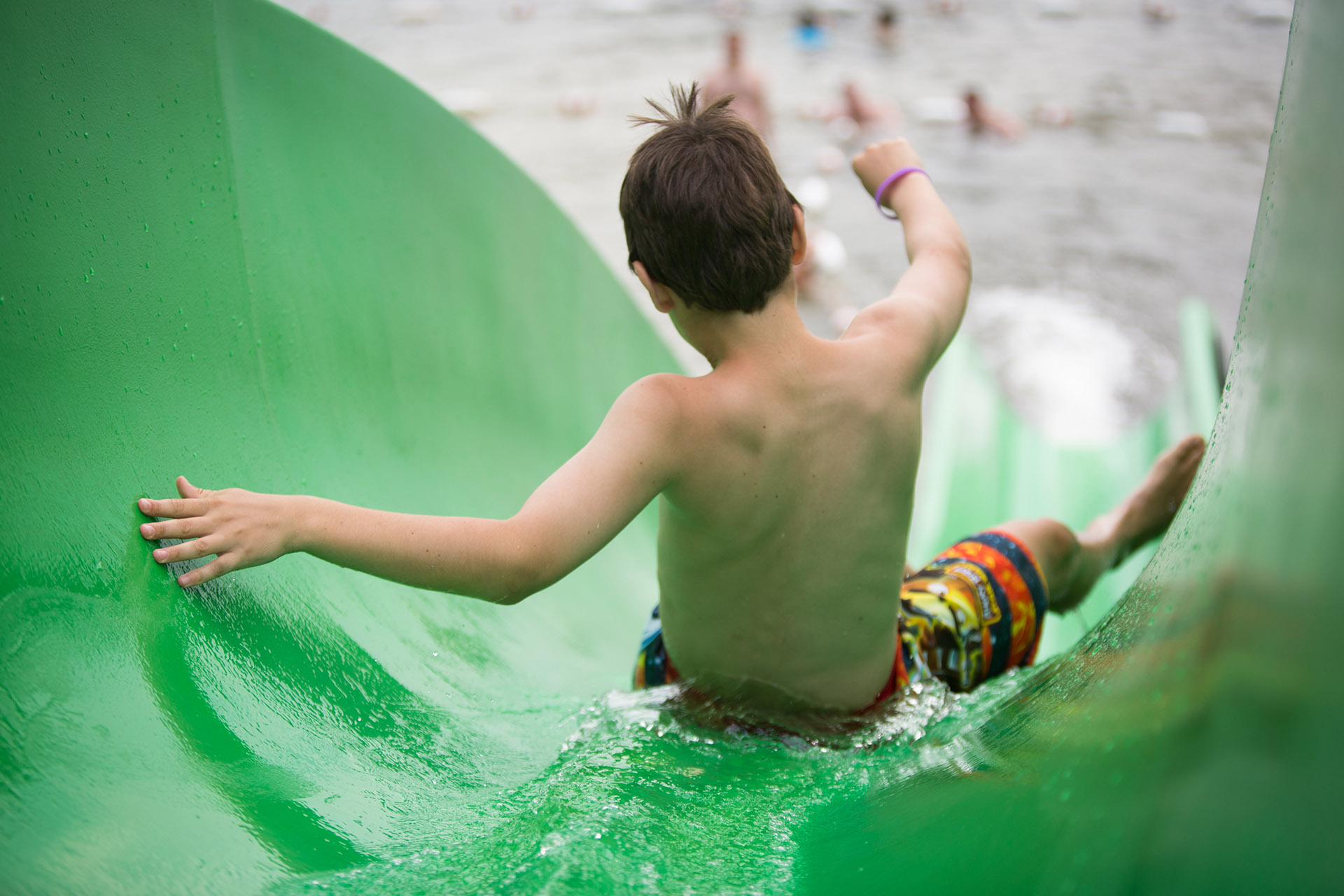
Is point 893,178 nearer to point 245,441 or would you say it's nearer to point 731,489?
point 731,489

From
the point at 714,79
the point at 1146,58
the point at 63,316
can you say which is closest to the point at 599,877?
the point at 63,316

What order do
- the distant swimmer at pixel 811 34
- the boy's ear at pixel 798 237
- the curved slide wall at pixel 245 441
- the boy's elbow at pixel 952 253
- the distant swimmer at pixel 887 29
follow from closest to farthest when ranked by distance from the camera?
the curved slide wall at pixel 245 441, the boy's ear at pixel 798 237, the boy's elbow at pixel 952 253, the distant swimmer at pixel 887 29, the distant swimmer at pixel 811 34

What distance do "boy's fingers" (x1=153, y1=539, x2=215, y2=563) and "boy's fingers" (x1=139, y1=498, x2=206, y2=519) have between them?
0.03 metres

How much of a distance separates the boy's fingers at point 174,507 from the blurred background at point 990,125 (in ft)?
8.33

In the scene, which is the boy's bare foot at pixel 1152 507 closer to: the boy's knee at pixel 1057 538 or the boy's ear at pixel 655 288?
the boy's knee at pixel 1057 538

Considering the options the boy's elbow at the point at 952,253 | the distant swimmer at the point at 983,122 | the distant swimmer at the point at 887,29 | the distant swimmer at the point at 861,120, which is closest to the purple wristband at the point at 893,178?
the boy's elbow at the point at 952,253

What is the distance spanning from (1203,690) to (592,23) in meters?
9.44

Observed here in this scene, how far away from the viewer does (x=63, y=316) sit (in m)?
0.93

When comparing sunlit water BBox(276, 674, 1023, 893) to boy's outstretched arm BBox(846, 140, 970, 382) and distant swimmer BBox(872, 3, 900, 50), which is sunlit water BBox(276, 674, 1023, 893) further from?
distant swimmer BBox(872, 3, 900, 50)

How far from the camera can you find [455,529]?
31.5 inches

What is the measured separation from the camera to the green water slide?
1.98 ft

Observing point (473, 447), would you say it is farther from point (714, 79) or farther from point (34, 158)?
point (714, 79)

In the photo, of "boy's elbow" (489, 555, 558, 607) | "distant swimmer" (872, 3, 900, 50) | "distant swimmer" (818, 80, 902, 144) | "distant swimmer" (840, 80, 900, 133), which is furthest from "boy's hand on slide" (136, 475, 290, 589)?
"distant swimmer" (872, 3, 900, 50)

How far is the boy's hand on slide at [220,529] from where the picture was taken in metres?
0.80
